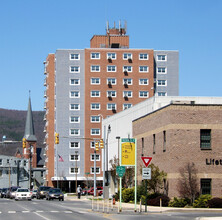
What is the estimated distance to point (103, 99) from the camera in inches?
4892

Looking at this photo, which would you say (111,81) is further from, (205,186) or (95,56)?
(205,186)

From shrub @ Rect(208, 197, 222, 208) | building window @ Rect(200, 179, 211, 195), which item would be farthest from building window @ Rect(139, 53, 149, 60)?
shrub @ Rect(208, 197, 222, 208)

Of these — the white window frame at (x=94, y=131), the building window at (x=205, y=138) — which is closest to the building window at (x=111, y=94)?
the white window frame at (x=94, y=131)

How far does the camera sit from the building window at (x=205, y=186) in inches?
1999

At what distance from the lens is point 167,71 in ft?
418

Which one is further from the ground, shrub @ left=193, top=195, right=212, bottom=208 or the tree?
the tree

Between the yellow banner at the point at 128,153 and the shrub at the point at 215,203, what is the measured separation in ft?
29.8

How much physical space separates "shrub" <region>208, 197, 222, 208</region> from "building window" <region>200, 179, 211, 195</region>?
331cm

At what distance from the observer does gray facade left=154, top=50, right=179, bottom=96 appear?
12706 cm

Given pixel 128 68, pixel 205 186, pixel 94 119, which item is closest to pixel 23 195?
pixel 205 186

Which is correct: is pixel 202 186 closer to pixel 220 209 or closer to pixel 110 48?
pixel 220 209

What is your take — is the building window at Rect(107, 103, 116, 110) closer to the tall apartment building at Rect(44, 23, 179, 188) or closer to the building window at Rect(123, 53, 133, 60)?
the tall apartment building at Rect(44, 23, 179, 188)

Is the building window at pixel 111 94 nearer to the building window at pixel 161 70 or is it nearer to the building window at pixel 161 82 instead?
the building window at pixel 161 82

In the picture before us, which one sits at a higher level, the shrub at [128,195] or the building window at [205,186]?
the building window at [205,186]
